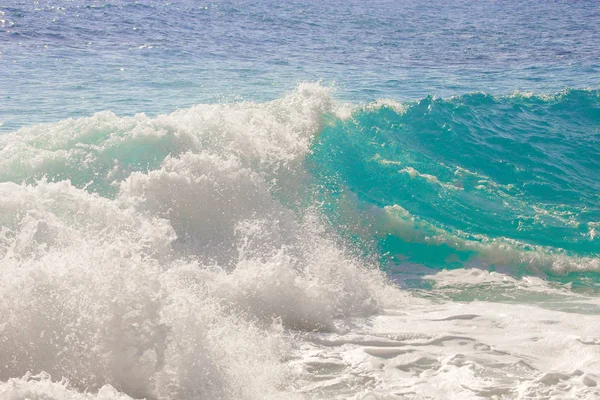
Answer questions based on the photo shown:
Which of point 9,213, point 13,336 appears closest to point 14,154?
point 9,213

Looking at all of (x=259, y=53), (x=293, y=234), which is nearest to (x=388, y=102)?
(x=293, y=234)

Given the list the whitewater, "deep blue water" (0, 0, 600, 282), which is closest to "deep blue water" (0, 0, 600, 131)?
"deep blue water" (0, 0, 600, 282)

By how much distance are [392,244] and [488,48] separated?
46.0 feet

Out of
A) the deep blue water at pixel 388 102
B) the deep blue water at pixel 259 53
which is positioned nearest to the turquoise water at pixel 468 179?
the deep blue water at pixel 388 102

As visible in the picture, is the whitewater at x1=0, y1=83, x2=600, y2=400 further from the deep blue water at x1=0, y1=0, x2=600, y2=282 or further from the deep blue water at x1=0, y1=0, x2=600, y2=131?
the deep blue water at x1=0, y1=0, x2=600, y2=131

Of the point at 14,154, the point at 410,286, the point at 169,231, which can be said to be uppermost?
the point at 14,154

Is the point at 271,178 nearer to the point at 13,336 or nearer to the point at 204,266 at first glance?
the point at 204,266

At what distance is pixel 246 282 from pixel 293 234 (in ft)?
5.10

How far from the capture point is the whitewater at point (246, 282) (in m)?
4.41

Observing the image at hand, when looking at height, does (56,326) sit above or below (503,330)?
above

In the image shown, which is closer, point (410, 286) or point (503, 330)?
point (503, 330)

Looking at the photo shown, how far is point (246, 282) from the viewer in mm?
5875

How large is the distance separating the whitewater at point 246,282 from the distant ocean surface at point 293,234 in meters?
0.02

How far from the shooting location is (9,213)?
6.09 metres
